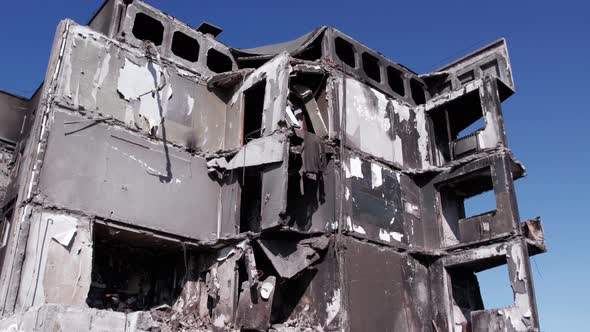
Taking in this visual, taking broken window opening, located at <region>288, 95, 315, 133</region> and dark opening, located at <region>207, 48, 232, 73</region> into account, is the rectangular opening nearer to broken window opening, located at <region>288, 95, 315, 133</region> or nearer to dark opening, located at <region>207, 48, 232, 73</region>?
broken window opening, located at <region>288, 95, 315, 133</region>

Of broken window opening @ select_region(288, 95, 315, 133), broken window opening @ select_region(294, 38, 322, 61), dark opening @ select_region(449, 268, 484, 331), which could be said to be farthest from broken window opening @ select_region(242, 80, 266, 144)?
dark opening @ select_region(449, 268, 484, 331)

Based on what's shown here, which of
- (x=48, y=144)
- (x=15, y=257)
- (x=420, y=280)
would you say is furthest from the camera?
(x=420, y=280)

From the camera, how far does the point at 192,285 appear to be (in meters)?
18.3

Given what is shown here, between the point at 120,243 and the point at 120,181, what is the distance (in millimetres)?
2379

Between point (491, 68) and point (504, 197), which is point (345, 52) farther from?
point (504, 197)

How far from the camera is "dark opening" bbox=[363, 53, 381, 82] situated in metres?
21.9

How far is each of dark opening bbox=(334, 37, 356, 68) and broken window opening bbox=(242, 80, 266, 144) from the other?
3437 mm

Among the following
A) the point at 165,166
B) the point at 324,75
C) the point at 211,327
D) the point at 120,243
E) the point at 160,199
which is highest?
the point at 324,75

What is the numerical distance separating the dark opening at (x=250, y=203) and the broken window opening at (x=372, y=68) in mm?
6468

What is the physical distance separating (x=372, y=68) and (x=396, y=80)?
53.1 inches

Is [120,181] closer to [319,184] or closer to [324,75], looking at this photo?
[319,184]

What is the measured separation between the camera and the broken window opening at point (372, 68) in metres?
21.9

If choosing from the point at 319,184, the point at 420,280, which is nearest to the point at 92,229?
the point at 319,184

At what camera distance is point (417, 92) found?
23.7 meters
